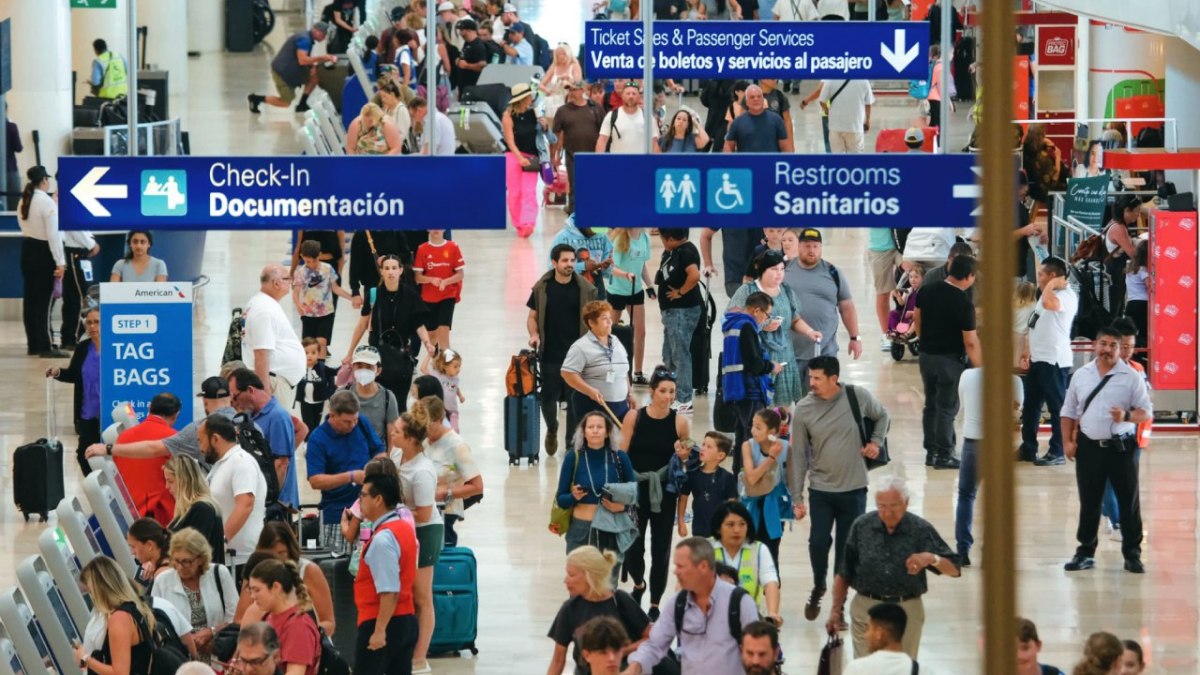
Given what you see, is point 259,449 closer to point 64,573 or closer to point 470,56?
point 64,573

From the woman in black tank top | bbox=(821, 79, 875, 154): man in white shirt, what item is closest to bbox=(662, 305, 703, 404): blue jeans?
the woman in black tank top

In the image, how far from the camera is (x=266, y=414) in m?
10.7

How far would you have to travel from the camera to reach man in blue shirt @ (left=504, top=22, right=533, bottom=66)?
2964 centimetres

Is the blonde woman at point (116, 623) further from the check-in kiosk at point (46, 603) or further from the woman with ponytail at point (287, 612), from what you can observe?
the check-in kiosk at point (46, 603)

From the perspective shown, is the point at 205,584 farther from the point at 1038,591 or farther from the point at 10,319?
the point at 10,319

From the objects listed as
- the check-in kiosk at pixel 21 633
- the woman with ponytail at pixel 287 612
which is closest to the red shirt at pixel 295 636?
the woman with ponytail at pixel 287 612

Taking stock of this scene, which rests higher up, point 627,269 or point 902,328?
point 627,269

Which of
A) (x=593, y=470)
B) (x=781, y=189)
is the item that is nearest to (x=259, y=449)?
(x=593, y=470)

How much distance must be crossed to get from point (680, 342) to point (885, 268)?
3.26 m

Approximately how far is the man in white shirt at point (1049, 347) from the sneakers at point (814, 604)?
10.1 ft

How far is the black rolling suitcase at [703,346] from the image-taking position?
15.3m

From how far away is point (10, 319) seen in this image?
66.9 feet

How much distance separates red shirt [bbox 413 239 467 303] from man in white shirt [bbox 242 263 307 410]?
204 cm

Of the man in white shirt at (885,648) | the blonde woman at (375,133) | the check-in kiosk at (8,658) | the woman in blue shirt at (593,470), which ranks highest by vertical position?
the blonde woman at (375,133)
